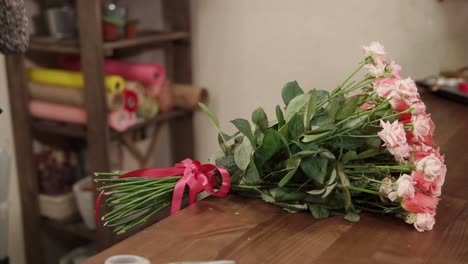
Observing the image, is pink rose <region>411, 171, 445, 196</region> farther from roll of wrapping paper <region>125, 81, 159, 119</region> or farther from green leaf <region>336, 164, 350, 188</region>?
roll of wrapping paper <region>125, 81, 159, 119</region>

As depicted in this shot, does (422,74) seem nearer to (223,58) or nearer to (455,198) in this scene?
(223,58)

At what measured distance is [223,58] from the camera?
2500 mm

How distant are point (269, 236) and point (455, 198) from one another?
42cm

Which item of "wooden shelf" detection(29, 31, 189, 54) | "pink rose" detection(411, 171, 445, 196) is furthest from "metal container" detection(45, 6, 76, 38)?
"pink rose" detection(411, 171, 445, 196)

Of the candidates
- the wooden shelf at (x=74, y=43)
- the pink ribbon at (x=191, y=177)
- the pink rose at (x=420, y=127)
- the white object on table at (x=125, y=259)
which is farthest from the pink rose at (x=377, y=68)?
the wooden shelf at (x=74, y=43)

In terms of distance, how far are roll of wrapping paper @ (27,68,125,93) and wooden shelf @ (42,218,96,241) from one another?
57 centimetres

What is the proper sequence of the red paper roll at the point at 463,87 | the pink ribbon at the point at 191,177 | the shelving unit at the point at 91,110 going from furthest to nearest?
the shelving unit at the point at 91,110
the red paper roll at the point at 463,87
the pink ribbon at the point at 191,177

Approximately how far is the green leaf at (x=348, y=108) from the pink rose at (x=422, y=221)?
0.20 metres

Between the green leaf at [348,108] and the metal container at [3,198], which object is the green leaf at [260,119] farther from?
the metal container at [3,198]

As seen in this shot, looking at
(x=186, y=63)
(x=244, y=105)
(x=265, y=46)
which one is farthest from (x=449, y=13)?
(x=186, y=63)

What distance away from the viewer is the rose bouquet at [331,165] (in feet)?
3.28

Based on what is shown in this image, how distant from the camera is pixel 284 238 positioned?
3.17 ft

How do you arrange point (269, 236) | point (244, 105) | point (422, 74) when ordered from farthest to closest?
point (244, 105) → point (422, 74) → point (269, 236)

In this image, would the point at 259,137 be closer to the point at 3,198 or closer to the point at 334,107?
the point at 334,107
